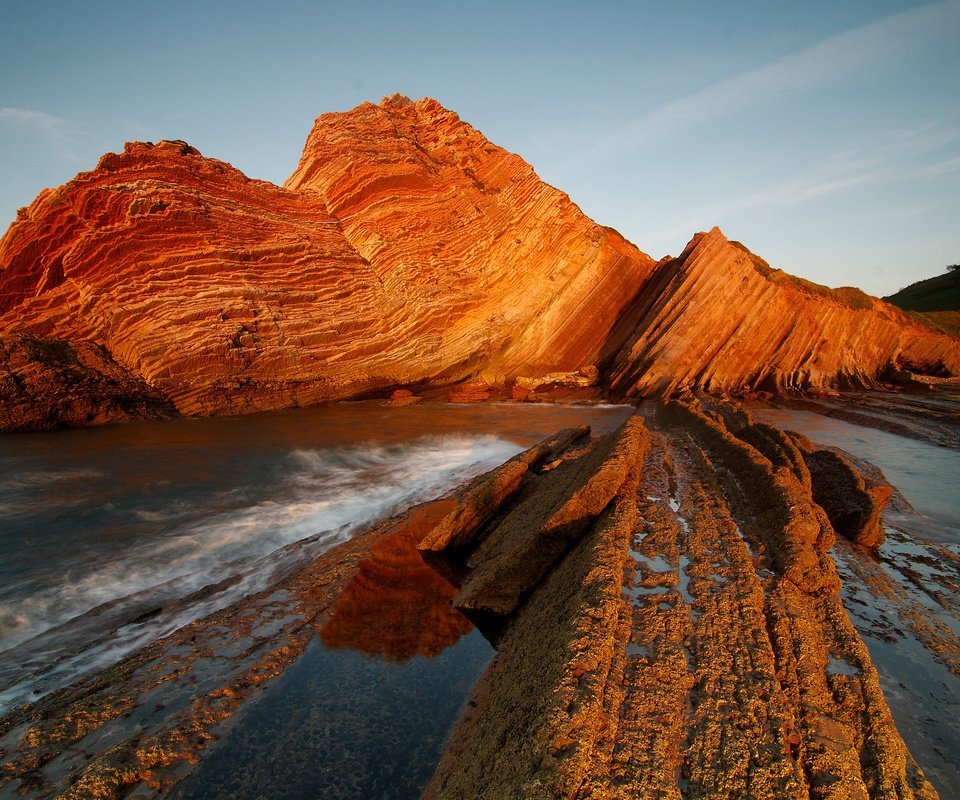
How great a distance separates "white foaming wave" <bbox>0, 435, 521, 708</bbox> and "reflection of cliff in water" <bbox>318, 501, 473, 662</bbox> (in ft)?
3.07

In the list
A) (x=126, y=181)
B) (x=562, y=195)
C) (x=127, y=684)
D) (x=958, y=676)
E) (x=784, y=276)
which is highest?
(x=562, y=195)

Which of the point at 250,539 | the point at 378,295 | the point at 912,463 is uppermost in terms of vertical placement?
the point at 378,295

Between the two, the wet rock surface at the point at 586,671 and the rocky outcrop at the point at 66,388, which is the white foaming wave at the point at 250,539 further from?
the rocky outcrop at the point at 66,388

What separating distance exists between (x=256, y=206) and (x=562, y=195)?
32.9 ft

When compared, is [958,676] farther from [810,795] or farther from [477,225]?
[477,225]

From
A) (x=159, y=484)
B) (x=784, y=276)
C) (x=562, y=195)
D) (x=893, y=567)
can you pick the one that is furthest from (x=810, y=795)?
(x=784, y=276)

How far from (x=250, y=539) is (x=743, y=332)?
16.2 m

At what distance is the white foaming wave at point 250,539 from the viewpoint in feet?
13.3

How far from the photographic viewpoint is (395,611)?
3695mm

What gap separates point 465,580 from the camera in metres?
4.09

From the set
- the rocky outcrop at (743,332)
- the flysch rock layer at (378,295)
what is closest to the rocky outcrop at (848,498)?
the rocky outcrop at (743,332)

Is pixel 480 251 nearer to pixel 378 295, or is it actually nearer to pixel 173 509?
pixel 378 295

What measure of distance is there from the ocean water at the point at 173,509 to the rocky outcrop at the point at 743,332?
15.7ft

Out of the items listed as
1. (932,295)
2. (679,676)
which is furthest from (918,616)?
(932,295)
